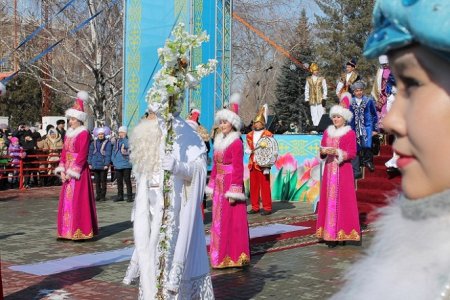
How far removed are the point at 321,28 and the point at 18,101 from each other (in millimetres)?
19251

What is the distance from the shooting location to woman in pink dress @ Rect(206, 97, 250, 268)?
7.87 m

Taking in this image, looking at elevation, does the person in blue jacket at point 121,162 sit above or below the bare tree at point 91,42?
below

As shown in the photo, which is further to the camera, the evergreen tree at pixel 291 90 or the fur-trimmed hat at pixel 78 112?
the evergreen tree at pixel 291 90

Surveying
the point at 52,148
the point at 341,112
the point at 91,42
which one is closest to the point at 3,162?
the point at 52,148

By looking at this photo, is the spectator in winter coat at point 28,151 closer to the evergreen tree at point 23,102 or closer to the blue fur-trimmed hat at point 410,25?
the blue fur-trimmed hat at point 410,25

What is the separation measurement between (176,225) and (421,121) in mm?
4087

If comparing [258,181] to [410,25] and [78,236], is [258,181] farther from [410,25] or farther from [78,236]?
[410,25]

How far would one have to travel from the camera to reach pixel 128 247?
31.2ft

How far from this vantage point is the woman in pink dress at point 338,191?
31.4ft

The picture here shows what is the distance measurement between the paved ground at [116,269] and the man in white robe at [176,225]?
133 cm

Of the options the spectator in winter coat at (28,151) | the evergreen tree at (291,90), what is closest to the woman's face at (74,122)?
the spectator in winter coat at (28,151)

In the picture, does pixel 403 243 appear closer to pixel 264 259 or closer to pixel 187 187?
pixel 187 187

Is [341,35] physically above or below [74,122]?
above

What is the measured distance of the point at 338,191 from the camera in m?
9.62
